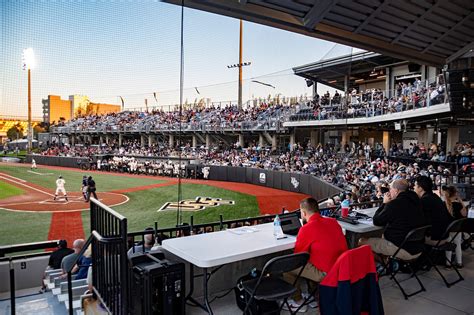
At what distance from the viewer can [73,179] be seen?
22281 millimetres

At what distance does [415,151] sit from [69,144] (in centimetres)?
2111

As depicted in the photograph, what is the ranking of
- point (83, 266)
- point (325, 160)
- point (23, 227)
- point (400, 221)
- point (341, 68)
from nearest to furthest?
point (400, 221), point (83, 266), point (23, 227), point (325, 160), point (341, 68)

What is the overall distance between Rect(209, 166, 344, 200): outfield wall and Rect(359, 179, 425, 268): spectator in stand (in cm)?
956

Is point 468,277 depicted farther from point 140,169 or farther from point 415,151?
point 140,169

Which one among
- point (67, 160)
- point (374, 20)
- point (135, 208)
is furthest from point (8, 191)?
point (374, 20)

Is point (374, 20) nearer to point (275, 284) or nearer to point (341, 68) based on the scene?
point (275, 284)

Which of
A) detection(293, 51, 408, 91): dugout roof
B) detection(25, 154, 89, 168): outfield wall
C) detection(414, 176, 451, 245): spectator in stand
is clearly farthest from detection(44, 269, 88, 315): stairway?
detection(293, 51, 408, 91): dugout roof

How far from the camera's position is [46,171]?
24.9 meters

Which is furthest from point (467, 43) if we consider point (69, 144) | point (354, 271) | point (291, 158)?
point (69, 144)

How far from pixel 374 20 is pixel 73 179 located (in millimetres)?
21618

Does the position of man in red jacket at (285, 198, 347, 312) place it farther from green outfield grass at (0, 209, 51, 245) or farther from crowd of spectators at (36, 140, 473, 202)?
green outfield grass at (0, 209, 51, 245)

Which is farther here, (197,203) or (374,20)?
(197,203)

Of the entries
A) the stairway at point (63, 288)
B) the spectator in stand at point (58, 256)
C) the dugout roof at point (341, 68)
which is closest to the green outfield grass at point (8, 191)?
the spectator in stand at point (58, 256)

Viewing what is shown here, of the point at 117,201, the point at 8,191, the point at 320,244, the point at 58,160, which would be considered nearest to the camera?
the point at 320,244
